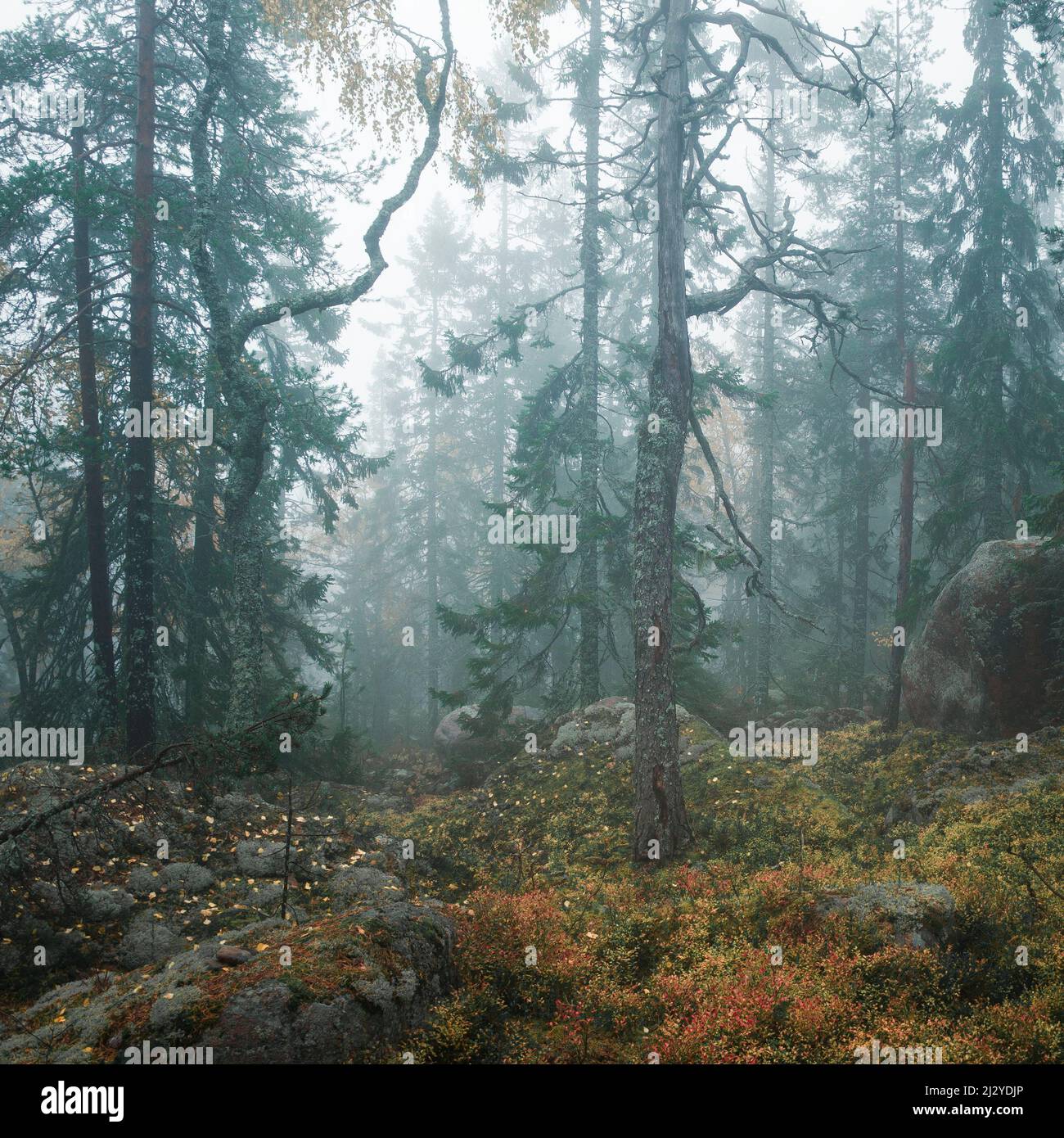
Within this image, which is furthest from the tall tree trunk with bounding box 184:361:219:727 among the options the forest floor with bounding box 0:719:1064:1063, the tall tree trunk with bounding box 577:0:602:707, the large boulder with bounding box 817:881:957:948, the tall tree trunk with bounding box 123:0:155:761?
the large boulder with bounding box 817:881:957:948

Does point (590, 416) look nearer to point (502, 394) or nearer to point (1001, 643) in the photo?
point (1001, 643)

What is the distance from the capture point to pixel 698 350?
91.6 ft

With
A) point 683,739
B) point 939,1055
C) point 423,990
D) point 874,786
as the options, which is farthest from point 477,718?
point 939,1055

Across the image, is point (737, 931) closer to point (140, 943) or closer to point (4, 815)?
point (140, 943)

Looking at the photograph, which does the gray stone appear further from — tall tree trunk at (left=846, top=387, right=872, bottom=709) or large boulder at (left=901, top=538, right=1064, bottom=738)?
tall tree trunk at (left=846, top=387, right=872, bottom=709)

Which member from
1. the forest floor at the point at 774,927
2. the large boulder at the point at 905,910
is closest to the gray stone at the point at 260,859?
the forest floor at the point at 774,927

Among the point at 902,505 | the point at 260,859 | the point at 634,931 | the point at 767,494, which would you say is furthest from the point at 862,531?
the point at 260,859

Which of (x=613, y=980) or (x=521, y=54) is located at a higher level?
(x=521, y=54)

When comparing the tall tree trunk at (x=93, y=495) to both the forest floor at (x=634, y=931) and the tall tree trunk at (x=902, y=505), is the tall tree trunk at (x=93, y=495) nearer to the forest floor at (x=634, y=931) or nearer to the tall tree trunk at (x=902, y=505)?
the forest floor at (x=634, y=931)

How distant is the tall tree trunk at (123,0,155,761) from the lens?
11.6 m

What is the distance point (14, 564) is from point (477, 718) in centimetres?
2176

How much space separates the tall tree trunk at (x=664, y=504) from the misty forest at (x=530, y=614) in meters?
0.06

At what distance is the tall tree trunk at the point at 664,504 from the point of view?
909cm

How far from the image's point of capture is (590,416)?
16938mm
